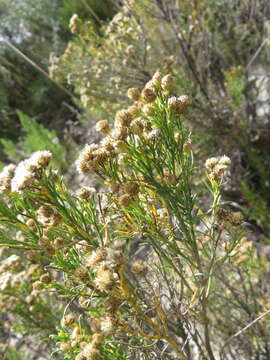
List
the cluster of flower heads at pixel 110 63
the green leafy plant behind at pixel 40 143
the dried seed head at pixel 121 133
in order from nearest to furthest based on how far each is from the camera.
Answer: the dried seed head at pixel 121 133 → the cluster of flower heads at pixel 110 63 → the green leafy plant behind at pixel 40 143

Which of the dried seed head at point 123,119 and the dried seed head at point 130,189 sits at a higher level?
the dried seed head at point 123,119

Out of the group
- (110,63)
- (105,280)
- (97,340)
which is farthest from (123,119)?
(110,63)

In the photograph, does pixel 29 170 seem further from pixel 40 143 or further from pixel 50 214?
pixel 40 143

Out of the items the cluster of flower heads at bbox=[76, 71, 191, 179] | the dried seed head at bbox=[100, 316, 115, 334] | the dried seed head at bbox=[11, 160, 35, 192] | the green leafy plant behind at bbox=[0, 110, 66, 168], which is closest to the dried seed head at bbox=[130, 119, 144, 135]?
the cluster of flower heads at bbox=[76, 71, 191, 179]

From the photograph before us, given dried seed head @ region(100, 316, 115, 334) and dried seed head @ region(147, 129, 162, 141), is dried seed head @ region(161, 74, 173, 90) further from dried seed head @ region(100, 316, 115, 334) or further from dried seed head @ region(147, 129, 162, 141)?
dried seed head @ region(100, 316, 115, 334)

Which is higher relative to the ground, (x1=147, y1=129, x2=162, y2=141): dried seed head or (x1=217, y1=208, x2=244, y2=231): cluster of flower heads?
(x1=147, y1=129, x2=162, y2=141): dried seed head

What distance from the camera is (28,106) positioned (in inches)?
215

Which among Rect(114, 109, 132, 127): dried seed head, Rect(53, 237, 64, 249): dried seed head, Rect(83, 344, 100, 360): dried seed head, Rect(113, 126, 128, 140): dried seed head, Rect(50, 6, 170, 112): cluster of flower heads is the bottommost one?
Rect(83, 344, 100, 360): dried seed head

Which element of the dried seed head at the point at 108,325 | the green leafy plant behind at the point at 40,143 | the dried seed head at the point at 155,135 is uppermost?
the green leafy plant behind at the point at 40,143

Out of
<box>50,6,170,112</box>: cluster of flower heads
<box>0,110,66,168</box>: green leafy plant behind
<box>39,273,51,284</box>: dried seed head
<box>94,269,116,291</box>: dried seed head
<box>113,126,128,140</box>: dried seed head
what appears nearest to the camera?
<box>94,269,116,291</box>: dried seed head

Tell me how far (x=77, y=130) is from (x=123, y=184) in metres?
3.54

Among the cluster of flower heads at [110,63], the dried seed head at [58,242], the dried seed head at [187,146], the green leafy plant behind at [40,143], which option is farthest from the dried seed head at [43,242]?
the green leafy plant behind at [40,143]

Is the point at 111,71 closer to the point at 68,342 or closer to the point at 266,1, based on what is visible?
the point at 266,1

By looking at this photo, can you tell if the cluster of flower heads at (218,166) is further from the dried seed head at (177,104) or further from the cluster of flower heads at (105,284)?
the cluster of flower heads at (105,284)
